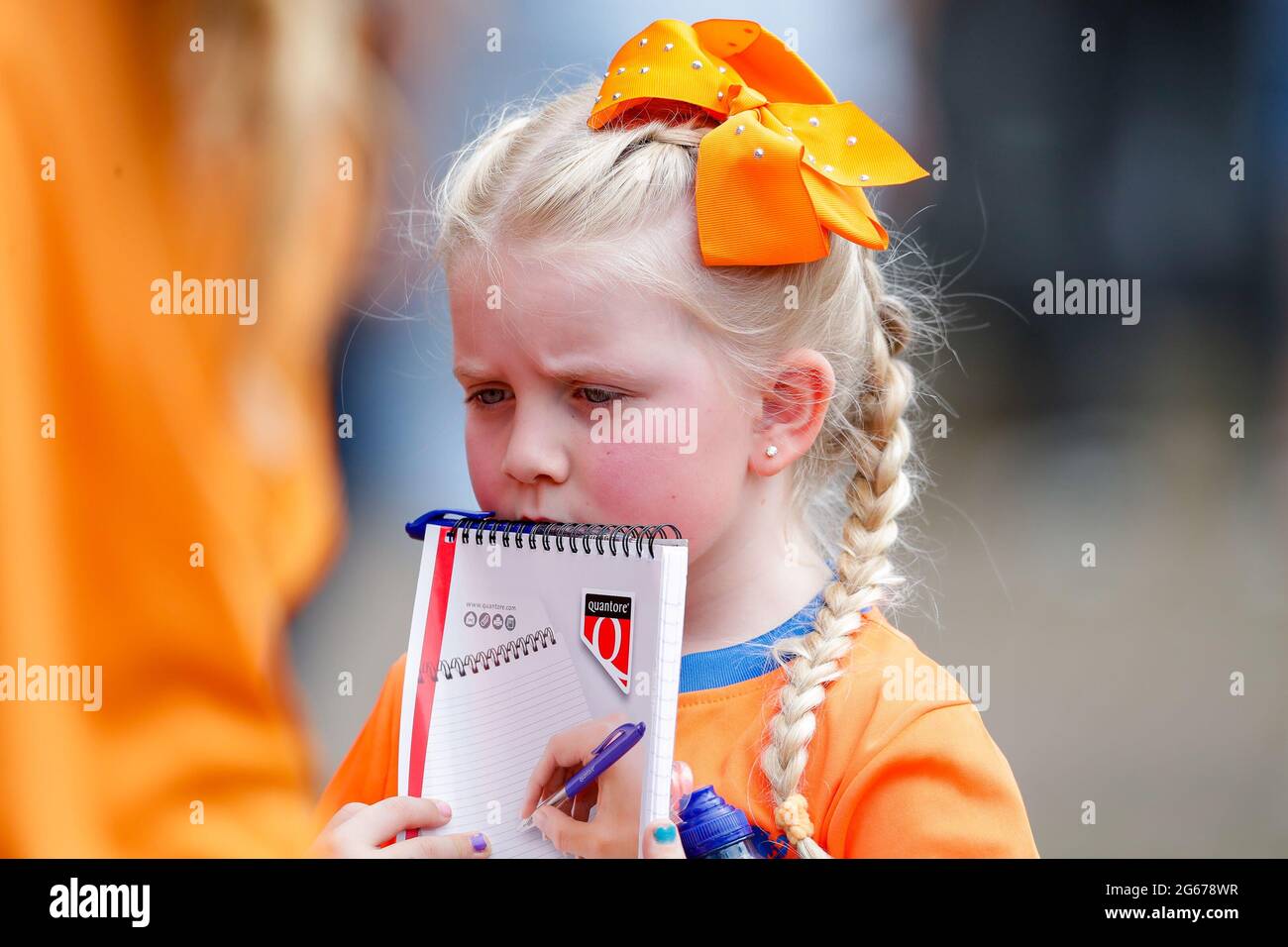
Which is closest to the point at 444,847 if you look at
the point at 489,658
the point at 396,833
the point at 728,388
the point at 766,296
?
the point at 396,833

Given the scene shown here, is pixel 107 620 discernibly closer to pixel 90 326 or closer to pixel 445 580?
pixel 90 326

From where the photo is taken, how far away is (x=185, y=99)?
1.69m

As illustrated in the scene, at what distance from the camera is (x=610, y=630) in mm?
937

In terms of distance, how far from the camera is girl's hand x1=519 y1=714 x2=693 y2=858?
2.97 ft

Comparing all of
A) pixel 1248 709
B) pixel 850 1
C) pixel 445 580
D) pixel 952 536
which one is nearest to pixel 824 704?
pixel 445 580

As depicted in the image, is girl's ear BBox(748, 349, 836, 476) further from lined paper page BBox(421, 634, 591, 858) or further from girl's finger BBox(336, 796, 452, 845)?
girl's finger BBox(336, 796, 452, 845)

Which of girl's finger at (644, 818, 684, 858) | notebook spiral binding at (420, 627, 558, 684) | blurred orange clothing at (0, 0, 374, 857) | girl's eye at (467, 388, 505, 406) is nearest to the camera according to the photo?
girl's finger at (644, 818, 684, 858)

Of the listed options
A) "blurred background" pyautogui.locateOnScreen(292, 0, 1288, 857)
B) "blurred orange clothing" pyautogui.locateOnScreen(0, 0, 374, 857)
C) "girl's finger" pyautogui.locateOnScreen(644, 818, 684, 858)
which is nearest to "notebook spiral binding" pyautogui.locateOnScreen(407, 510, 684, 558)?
"girl's finger" pyautogui.locateOnScreen(644, 818, 684, 858)

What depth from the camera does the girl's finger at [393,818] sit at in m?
0.97

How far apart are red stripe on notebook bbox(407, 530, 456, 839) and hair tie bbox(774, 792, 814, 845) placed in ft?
1.08

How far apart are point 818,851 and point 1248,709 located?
948mm

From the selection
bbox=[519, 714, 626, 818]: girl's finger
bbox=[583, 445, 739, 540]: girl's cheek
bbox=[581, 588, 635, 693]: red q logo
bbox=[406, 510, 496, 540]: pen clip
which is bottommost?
bbox=[519, 714, 626, 818]: girl's finger

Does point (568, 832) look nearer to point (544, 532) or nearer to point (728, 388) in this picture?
point (544, 532)

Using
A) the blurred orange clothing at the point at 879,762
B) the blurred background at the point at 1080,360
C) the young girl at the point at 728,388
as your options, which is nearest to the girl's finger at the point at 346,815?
the young girl at the point at 728,388
